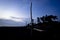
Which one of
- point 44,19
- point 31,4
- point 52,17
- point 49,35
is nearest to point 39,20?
point 44,19

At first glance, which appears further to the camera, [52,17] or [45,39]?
[52,17]

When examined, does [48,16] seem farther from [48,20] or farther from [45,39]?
[45,39]

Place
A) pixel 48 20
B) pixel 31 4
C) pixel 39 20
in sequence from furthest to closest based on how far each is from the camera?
pixel 39 20, pixel 48 20, pixel 31 4

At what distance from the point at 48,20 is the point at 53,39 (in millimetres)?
32341

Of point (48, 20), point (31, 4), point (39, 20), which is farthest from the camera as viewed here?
point (39, 20)

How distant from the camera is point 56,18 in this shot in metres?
54.5

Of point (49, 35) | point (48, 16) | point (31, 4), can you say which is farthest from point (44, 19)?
point (31, 4)

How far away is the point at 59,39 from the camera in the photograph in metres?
19.8

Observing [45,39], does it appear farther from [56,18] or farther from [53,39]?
[56,18]

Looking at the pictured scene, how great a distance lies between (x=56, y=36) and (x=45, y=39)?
110 inches

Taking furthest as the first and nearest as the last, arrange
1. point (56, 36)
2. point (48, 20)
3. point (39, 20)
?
point (39, 20) → point (48, 20) → point (56, 36)

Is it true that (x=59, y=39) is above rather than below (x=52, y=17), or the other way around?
below

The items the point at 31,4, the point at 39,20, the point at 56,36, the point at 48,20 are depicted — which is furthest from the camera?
the point at 39,20

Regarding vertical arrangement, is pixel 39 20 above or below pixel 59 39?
above
